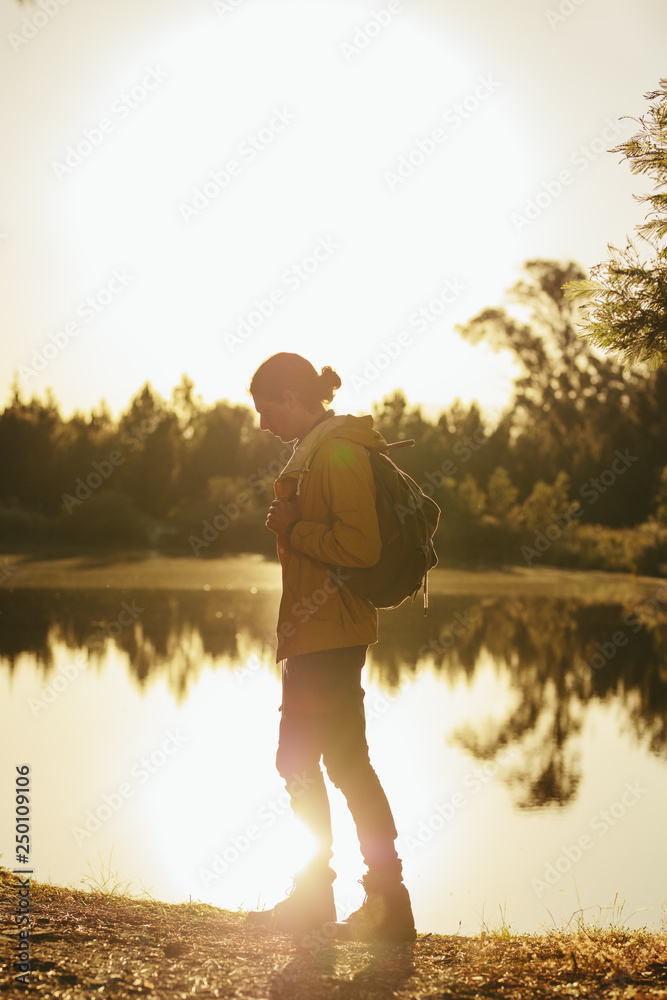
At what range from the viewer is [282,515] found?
3.37m

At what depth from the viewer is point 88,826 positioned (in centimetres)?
548

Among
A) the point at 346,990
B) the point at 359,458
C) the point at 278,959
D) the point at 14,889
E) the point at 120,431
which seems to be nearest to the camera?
the point at 346,990

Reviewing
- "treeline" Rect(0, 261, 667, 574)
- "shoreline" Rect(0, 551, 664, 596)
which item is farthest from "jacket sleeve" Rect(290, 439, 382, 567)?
"treeline" Rect(0, 261, 667, 574)

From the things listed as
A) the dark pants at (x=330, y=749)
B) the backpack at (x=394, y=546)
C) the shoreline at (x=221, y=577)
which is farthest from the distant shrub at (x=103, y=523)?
the backpack at (x=394, y=546)

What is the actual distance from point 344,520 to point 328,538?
0.27 ft

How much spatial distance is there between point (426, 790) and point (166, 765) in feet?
5.91

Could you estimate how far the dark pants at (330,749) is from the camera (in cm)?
336

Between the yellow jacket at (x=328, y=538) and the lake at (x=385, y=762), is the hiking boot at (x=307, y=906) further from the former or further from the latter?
the yellow jacket at (x=328, y=538)

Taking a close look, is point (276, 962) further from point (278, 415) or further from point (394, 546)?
point (278, 415)

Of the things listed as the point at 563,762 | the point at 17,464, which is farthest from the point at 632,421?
the point at 563,762

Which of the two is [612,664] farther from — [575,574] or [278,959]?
[575,574]

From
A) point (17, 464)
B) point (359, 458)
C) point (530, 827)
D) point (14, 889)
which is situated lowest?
point (530, 827)

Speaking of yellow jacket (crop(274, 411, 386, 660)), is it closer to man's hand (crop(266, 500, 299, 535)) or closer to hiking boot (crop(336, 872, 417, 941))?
man's hand (crop(266, 500, 299, 535))

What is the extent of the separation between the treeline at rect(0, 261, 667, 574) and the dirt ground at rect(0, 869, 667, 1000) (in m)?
27.2
